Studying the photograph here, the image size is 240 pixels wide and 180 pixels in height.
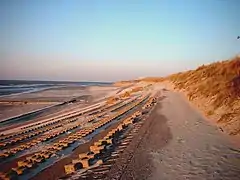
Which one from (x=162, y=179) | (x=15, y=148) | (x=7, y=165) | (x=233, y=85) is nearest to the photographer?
(x=162, y=179)

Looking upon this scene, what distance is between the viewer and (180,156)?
31.4ft

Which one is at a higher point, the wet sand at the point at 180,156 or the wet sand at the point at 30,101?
the wet sand at the point at 180,156

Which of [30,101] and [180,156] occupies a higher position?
[180,156]

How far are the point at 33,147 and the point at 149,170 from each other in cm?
601

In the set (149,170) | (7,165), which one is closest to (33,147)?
(7,165)

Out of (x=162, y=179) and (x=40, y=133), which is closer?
(x=162, y=179)

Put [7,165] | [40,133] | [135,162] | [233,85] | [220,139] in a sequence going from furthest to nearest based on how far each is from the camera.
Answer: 1. [233,85]
2. [40,133]
3. [220,139]
4. [7,165]
5. [135,162]

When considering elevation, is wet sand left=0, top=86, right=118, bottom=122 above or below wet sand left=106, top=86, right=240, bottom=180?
below

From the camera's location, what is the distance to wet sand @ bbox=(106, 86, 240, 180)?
798 centimetres

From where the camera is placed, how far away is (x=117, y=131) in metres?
14.2

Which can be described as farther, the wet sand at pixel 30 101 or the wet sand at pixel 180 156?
the wet sand at pixel 30 101

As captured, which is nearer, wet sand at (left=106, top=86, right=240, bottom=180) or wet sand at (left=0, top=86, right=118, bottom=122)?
wet sand at (left=106, top=86, right=240, bottom=180)

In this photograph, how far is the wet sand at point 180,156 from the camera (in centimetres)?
798

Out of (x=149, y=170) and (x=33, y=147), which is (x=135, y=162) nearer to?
(x=149, y=170)
